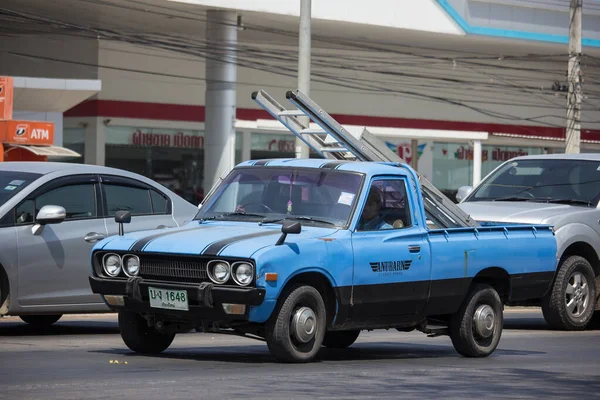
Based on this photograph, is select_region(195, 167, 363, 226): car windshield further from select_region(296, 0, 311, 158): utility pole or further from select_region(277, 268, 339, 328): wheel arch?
select_region(296, 0, 311, 158): utility pole

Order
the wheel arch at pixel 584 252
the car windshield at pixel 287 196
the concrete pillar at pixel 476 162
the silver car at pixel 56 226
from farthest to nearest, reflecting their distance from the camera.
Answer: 1. the concrete pillar at pixel 476 162
2. the wheel arch at pixel 584 252
3. the silver car at pixel 56 226
4. the car windshield at pixel 287 196

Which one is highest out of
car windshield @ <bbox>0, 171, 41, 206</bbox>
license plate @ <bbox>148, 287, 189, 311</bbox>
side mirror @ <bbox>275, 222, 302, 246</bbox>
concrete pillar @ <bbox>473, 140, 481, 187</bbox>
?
concrete pillar @ <bbox>473, 140, 481, 187</bbox>

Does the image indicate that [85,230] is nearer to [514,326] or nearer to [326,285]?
[326,285]

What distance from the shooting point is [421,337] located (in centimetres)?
1394

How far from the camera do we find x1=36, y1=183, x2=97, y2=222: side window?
12125 millimetres

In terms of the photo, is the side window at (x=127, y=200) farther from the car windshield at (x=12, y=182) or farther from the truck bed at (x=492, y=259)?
the truck bed at (x=492, y=259)

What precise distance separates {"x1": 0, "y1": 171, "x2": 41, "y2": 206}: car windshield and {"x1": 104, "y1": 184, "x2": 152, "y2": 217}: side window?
835 mm

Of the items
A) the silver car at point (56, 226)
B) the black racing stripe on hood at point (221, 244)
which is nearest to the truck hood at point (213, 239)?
the black racing stripe on hood at point (221, 244)

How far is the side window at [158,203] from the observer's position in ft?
43.3

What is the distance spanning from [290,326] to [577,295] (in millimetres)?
5883

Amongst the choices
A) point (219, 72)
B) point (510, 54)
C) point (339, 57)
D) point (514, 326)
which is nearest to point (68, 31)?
point (219, 72)

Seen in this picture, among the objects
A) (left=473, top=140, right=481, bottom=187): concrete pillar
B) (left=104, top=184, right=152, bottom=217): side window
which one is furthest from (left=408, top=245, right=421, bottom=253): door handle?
(left=473, top=140, right=481, bottom=187): concrete pillar

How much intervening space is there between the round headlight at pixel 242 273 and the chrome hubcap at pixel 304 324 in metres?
0.55

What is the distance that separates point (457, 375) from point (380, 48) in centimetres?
3611
